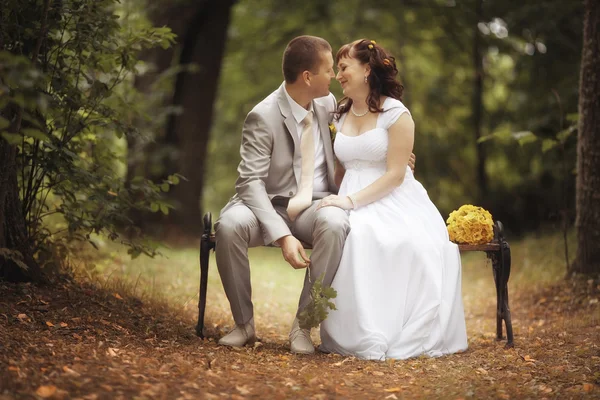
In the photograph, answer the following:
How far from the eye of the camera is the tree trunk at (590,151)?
20.7 ft

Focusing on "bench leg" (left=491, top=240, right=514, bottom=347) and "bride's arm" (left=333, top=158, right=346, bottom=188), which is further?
"bride's arm" (left=333, top=158, right=346, bottom=188)

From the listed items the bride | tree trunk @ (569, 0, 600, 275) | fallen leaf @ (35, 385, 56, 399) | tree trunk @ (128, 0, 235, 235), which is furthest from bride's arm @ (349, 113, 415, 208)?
tree trunk @ (128, 0, 235, 235)

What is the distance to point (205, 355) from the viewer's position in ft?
13.1

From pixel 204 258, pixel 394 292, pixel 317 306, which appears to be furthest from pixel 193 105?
pixel 317 306

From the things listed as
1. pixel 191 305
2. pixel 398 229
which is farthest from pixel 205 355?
pixel 191 305

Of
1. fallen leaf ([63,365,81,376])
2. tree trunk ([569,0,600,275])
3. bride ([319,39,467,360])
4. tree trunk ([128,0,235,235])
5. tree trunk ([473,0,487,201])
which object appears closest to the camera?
fallen leaf ([63,365,81,376])

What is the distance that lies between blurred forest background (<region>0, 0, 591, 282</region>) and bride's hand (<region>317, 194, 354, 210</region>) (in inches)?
45.0

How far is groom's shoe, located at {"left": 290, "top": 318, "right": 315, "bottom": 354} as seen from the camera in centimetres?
427

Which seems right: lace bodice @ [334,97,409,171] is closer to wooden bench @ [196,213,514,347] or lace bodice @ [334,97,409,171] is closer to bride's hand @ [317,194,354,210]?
bride's hand @ [317,194,354,210]

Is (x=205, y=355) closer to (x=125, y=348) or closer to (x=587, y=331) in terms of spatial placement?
(x=125, y=348)

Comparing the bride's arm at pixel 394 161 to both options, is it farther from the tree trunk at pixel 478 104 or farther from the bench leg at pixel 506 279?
the tree trunk at pixel 478 104

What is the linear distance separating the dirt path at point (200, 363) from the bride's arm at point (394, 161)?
1.04 metres

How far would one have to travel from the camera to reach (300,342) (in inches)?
170

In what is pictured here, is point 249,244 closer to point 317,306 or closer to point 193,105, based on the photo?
point 317,306
